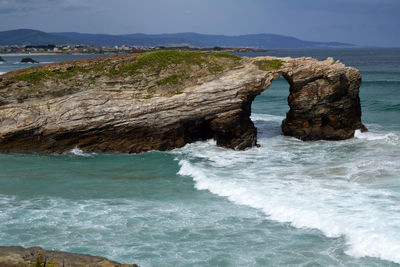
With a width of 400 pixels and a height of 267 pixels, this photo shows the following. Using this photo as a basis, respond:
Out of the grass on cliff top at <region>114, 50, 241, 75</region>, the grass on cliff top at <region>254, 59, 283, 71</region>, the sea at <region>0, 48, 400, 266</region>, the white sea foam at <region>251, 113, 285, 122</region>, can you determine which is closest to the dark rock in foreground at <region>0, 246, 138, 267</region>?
the sea at <region>0, 48, 400, 266</region>

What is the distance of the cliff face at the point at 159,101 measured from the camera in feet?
65.0

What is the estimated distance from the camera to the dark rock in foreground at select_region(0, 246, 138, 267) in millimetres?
6859

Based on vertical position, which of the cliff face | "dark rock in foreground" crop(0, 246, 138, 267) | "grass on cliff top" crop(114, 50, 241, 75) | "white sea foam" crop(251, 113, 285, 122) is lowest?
"white sea foam" crop(251, 113, 285, 122)

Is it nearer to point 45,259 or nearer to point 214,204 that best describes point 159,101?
point 214,204

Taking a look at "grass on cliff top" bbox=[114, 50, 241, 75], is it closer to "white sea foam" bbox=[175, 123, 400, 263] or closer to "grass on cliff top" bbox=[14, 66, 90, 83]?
"grass on cliff top" bbox=[14, 66, 90, 83]

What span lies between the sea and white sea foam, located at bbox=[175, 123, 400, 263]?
0.03 metres

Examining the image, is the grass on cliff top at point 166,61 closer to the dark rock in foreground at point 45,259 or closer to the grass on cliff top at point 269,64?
the grass on cliff top at point 269,64

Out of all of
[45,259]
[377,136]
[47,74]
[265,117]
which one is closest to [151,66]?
[47,74]

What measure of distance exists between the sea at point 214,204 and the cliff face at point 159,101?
742mm

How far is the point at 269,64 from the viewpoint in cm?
2191

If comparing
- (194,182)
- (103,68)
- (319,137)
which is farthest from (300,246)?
(103,68)

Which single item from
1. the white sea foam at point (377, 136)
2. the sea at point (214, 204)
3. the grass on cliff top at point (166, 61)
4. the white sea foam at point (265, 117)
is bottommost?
the sea at point (214, 204)

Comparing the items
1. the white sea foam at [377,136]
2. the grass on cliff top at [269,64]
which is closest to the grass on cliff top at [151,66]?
the grass on cliff top at [269,64]

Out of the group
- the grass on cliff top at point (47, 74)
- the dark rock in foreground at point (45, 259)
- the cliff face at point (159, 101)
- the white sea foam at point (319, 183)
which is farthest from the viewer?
the grass on cliff top at point (47, 74)
